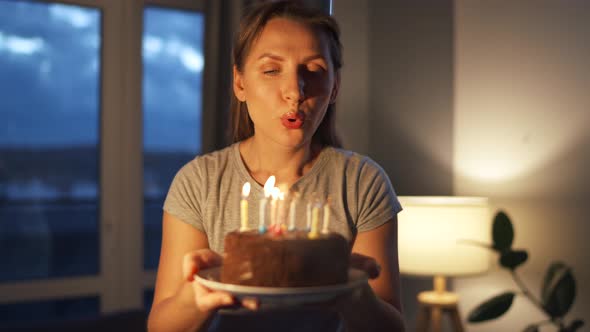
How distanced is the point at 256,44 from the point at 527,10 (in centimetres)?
217

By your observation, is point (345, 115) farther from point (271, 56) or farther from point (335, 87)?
point (271, 56)

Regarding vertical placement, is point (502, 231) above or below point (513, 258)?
above

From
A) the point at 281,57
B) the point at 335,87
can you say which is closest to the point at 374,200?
the point at 335,87

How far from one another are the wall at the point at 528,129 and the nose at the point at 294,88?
2039 millimetres

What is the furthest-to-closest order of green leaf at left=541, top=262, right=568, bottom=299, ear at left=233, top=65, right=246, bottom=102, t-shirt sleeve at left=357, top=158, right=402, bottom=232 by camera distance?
green leaf at left=541, top=262, right=568, bottom=299
ear at left=233, top=65, right=246, bottom=102
t-shirt sleeve at left=357, top=158, right=402, bottom=232

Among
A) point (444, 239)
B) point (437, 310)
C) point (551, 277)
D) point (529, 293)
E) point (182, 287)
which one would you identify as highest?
point (182, 287)

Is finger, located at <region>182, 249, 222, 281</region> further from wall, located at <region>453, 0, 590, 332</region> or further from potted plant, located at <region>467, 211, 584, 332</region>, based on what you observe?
wall, located at <region>453, 0, 590, 332</region>

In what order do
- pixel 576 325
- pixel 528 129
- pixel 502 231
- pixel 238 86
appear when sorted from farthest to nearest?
pixel 528 129, pixel 502 231, pixel 576 325, pixel 238 86

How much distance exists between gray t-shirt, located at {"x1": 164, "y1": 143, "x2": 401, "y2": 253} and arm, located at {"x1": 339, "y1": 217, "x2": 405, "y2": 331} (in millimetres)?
30

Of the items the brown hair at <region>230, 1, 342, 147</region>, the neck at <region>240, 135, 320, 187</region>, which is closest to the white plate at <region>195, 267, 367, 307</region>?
the neck at <region>240, 135, 320, 187</region>

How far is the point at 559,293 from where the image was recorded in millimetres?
2670

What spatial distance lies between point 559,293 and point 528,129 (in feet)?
2.87

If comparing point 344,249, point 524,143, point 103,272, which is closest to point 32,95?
point 103,272

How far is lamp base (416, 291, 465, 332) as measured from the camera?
3072 mm
